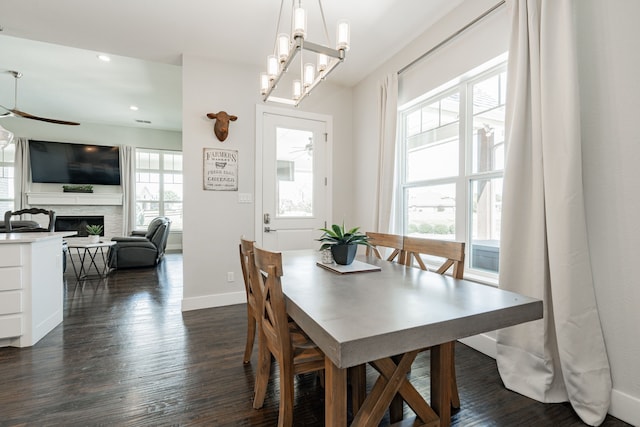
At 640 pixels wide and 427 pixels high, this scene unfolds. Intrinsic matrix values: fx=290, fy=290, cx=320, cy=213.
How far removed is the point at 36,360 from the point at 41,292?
0.63 metres

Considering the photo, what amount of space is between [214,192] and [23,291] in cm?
178

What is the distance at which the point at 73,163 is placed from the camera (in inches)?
263

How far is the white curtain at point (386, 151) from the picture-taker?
124 inches

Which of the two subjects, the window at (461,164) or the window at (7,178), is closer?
the window at (461,164)

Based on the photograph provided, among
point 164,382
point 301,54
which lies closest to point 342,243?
point 301,54

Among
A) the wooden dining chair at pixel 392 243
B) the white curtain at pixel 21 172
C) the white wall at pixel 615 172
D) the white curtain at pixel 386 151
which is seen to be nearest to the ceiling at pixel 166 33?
the white curtain at pixel 386 151

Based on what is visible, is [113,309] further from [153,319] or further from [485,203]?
[485,203]

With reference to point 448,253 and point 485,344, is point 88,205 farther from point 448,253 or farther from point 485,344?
point 485,344

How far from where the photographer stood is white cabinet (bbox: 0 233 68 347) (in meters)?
2.25

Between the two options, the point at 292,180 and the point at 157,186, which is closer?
the point at 292,180

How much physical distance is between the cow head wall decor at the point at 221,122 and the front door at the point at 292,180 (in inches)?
16.6

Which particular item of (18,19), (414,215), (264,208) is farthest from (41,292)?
(414,215)

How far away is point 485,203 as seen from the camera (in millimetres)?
2410

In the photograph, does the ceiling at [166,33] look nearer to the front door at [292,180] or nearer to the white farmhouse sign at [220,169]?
the front door at [292,180]
